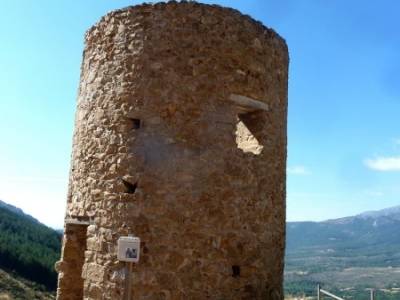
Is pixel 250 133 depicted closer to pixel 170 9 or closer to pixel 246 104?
pixel 246 104

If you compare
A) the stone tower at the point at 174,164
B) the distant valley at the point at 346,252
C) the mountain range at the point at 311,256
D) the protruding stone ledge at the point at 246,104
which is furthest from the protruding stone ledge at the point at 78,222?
the distant valley at the point at 346,252

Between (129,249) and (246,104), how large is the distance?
8.24 feet

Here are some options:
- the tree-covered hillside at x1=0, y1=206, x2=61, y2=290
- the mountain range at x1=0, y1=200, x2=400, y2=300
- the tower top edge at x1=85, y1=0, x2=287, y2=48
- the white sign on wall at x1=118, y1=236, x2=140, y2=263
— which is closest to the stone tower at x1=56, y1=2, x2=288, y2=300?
the tower top edge at x1=85, y1=0, x2=287, y2=48

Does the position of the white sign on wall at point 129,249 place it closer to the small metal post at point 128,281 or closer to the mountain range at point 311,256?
the small metal post at point 128,281

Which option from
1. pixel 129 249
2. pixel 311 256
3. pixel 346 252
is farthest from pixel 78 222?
pixel 346 252

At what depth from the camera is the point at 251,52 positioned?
21.1 feet

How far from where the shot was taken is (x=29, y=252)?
125 feet

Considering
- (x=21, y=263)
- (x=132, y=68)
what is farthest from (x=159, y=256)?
(x=21, y=263)

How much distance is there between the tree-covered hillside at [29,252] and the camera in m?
35.2

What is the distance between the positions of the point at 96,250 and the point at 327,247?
159 metres

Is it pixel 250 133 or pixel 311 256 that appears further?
pixel 311 256

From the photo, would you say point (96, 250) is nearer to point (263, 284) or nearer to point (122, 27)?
point (263, 284)

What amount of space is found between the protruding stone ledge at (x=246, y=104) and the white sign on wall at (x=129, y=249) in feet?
7.41

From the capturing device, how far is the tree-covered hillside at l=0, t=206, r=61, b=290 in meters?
35.2
